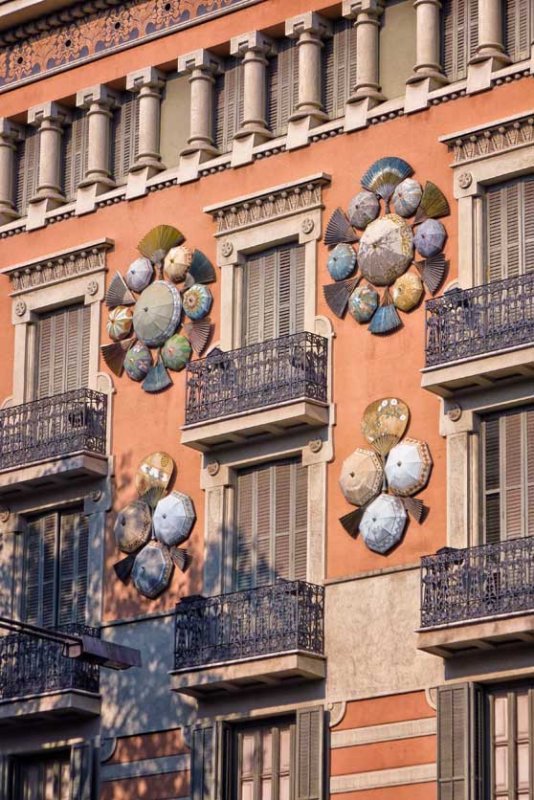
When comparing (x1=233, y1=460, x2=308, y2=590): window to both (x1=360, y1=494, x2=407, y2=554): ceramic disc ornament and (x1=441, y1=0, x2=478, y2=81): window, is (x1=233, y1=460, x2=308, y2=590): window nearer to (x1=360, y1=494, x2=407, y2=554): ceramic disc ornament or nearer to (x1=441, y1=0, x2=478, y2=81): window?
(x1=360, y1=494, x2=407, y2=554): ceramic disc ornament

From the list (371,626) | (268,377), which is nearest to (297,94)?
(268,377)

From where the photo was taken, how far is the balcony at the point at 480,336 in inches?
1515

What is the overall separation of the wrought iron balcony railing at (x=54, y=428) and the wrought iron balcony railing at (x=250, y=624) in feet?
13.0

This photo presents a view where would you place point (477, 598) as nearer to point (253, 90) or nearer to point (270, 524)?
point (270, 524)

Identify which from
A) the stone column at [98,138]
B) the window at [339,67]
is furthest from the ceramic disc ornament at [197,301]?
the window at [339,67]

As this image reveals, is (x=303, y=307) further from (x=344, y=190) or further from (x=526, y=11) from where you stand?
(x=526, y=11)

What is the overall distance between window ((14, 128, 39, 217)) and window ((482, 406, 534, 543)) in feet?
37.0

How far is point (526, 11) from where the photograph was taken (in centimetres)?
4069

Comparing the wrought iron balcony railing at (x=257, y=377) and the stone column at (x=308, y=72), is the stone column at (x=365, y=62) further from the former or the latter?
the wrought iron balcony railing at (x=257, y=377)

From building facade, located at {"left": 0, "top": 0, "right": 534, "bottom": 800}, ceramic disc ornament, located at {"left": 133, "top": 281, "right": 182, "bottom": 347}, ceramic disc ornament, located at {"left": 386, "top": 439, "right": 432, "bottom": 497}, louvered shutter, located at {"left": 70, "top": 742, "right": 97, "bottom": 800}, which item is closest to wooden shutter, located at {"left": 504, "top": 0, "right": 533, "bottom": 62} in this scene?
building facade, located at {"left": 0, "top": 0, "right": 534, "bottom": 800}

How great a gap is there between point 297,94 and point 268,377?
489 centimetres

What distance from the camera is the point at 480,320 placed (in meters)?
39.1

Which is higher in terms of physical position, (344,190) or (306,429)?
(344,190)

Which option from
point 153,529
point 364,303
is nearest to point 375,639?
point 153,529
